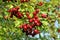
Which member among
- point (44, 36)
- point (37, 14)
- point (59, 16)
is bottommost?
point (44, 36)

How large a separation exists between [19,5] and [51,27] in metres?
0.87

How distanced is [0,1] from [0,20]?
191 millimetres

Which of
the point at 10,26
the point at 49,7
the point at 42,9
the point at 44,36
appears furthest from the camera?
the point at 44,36

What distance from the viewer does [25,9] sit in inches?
82.0

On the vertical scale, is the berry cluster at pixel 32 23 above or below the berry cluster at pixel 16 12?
below

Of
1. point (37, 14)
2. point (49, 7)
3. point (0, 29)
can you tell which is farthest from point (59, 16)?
point (0, 29)

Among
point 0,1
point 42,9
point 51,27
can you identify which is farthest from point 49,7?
point 0,1

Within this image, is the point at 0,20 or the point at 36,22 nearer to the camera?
the point at 36,22

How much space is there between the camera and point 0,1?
2.33 metres

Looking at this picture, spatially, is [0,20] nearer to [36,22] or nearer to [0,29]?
[0,29]

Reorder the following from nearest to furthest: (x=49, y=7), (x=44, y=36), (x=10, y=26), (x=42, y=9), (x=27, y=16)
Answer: (x=27, y=16)
(x=10, y=26)
(x=42, y=9)
(x=49, y=7)
(x=44, y=36)

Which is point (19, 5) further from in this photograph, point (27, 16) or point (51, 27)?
point (51, 27)

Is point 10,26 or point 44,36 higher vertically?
point 10,26

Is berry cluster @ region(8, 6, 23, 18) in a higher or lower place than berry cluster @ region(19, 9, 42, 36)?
higher
